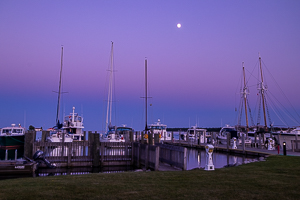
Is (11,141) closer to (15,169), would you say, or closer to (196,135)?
(15,169)

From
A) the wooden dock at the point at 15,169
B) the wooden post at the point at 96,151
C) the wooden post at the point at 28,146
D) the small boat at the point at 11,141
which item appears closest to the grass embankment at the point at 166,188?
the wooden dock at the point at 15,169

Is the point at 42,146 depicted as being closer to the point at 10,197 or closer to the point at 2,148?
the point at 10,197

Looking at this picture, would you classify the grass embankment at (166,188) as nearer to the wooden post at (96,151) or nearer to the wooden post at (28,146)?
the wooden post at (96,151)

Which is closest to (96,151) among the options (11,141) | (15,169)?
(15,169)

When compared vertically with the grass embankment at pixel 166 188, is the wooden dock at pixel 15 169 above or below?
below

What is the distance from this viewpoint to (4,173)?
1803 cm

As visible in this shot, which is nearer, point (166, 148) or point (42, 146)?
point (166, 148)

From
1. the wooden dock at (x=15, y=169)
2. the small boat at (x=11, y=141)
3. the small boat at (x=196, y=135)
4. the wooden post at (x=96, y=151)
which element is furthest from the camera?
the small boat at (x=196, y=135)

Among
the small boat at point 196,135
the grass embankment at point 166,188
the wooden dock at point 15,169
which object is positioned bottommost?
the wooden dock at point 15,169

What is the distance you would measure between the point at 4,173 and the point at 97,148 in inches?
282

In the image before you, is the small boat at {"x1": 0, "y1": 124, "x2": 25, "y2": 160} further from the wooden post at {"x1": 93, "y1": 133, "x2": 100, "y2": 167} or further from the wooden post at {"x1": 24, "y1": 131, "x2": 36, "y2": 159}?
the wooden post at {"x1": 93, "y1": 133, "x2": 100, "y2": 167}

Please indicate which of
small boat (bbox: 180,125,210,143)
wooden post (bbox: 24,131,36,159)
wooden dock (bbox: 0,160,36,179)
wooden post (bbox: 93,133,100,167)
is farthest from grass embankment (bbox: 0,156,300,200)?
small boat (bbox: 180,125,210,143)

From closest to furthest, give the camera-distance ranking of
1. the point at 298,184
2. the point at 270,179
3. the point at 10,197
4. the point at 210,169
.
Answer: the point at 10,197, the point at 298,184, the point at 270,179, the point at 210,169

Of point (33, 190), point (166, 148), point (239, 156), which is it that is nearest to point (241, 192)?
point (33, 190)
